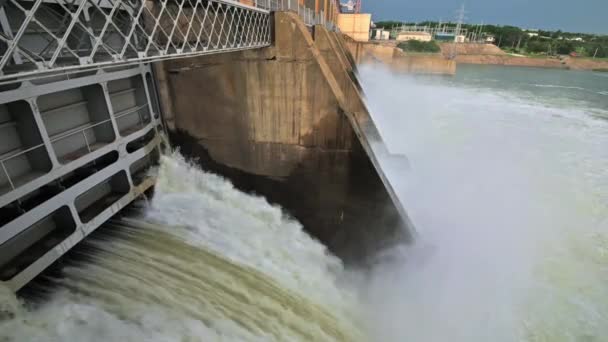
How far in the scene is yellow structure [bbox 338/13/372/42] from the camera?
4297 centimetres

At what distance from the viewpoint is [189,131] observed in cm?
790

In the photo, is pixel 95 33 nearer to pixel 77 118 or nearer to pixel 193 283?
pixel 77 118

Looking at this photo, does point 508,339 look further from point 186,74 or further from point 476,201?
point 186,74

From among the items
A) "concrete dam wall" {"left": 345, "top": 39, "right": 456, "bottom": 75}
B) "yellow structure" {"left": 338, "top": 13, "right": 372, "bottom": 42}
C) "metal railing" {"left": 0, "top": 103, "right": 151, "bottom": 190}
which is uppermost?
"yellow structure" {"left": 338, "top": 13, "right": 372, "bottom": 42}

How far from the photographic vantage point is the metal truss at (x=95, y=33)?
2910mm

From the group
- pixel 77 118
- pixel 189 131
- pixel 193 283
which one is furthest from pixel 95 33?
pixel 193 283

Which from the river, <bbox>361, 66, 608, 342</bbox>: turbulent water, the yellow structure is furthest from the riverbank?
the river

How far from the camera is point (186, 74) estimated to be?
7387mm

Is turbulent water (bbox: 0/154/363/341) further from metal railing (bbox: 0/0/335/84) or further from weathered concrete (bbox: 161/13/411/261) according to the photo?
metal railing (bbox: 0/0/335/84)

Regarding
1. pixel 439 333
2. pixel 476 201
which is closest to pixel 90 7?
pixel 439 333

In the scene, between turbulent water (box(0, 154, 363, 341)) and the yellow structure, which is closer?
turbulent water (box(0, 154, 363, 341))

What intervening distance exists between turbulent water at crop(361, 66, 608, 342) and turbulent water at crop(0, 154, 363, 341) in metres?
1.70

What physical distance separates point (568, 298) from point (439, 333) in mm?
2961

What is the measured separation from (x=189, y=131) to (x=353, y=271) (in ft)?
17.7
